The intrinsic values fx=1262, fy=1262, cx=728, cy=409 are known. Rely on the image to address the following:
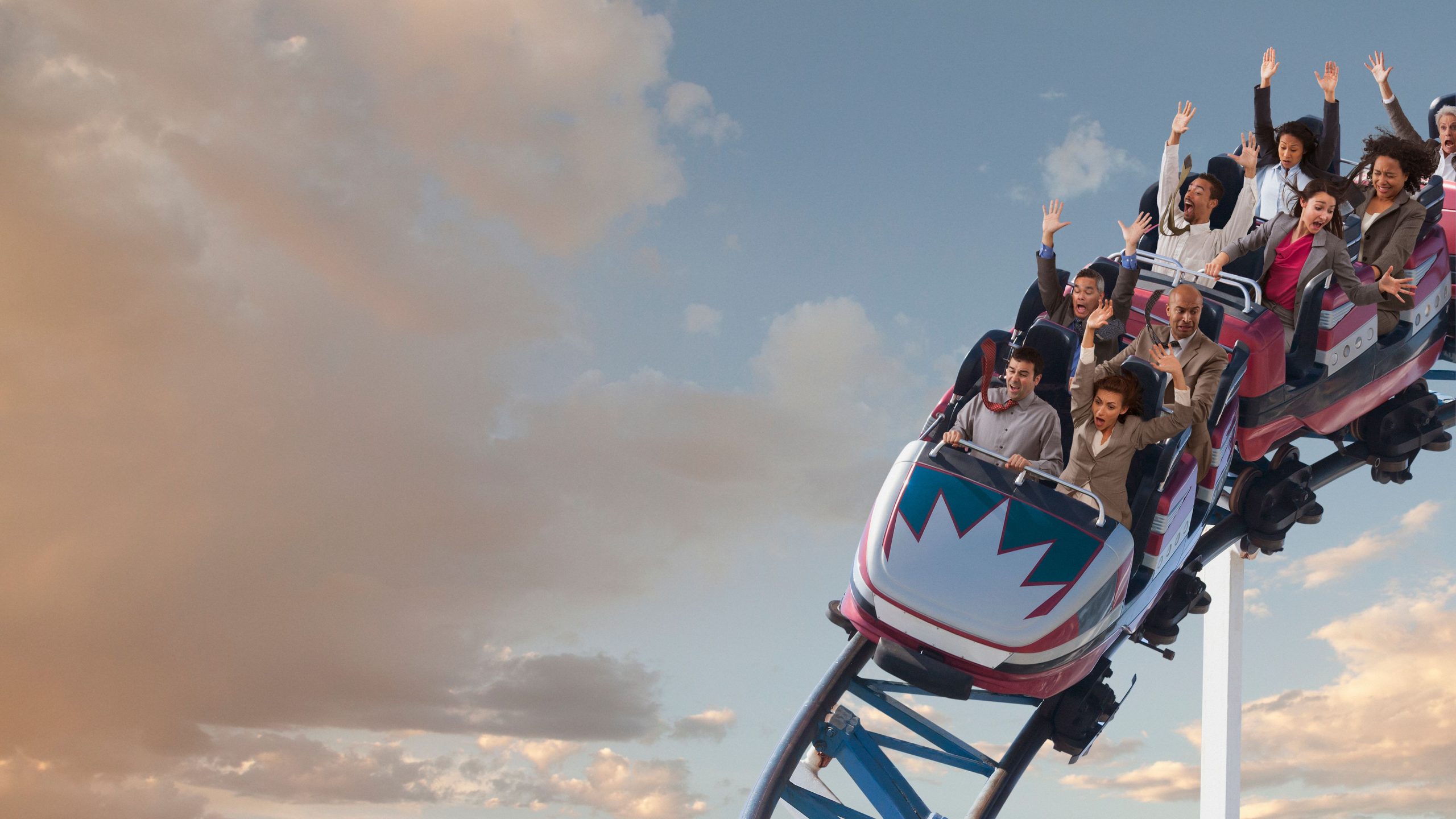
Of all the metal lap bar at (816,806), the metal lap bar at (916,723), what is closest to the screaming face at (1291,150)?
the metal lap bar at (916,723)

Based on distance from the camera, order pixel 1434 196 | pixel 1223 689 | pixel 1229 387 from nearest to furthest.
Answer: pixel 1229 387 < pixel 1434 196 < pixel 1223 689

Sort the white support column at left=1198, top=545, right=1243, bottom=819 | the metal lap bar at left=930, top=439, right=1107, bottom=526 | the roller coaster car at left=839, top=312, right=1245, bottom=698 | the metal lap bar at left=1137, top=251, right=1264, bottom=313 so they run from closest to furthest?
the roller coaster car at left=839, top=312, right=1245, bottom=698 → the metal lap bar at left=930, top=439, right=1107, bottom=526 → the metal lap bar at left=1137, top=251, right=1264, bottom=313 → the white support column at left=1198, top=545, right=1243, bottom=819

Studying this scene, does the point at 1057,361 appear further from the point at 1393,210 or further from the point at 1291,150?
the point at 1291,150

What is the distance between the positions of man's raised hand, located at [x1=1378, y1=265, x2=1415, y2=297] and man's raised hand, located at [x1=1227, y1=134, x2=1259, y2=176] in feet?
3.62

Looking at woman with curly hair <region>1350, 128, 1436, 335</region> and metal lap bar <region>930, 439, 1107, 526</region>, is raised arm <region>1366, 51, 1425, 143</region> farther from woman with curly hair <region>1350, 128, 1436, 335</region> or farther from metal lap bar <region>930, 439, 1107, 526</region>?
metal lap bar <region>930, 439, 1107, 526</region>

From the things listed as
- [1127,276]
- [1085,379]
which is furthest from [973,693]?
[1127,276]

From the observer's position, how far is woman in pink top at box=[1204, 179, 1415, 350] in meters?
6.77

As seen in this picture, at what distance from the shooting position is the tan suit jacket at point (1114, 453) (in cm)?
561

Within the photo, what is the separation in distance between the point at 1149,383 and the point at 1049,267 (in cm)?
100

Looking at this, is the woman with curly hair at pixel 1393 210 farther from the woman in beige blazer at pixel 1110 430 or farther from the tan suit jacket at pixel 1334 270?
the woman in beige blazer at pixel 1110 430

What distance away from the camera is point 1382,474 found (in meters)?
8.09

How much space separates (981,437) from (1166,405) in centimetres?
89

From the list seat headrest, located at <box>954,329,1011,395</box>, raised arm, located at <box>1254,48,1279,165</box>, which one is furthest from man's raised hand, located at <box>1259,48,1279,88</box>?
seat headrest, located at <box>954,329,1011,395</box>

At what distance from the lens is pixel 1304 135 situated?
760 centimetres
